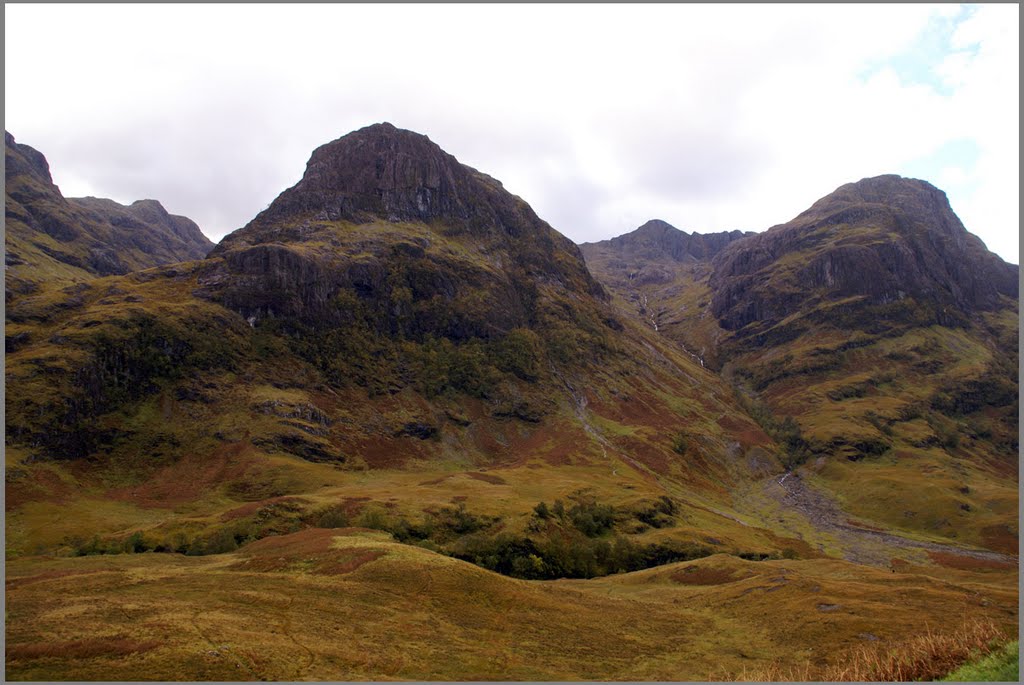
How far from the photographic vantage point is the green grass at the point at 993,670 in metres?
26.6

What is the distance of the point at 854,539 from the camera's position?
161 meters

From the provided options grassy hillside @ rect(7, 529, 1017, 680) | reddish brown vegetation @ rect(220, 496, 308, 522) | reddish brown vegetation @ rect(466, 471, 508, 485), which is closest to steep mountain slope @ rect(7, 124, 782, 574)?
reddish brown vegetation @ rect(220, 496, 308, 522)

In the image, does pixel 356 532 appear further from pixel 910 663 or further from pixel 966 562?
pixel 966 562

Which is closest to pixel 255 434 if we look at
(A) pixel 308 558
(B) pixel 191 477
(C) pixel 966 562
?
(B) pixel 191 477

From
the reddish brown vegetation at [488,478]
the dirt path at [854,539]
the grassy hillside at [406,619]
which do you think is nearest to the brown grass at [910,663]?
the grassy hillside at [406,619]

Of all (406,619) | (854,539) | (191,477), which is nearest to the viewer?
(406,619)

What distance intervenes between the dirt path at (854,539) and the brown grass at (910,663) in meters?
118

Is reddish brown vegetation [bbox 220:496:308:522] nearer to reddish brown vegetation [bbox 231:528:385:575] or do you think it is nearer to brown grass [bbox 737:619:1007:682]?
reddish brown vegetation [bbox 231:528:385:575]

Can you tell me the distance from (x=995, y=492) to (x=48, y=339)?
276719mm

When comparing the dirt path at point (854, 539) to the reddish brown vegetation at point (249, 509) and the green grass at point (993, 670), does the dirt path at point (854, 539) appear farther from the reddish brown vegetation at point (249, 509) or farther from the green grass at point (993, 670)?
the reddish brown vegetation at point (249, 509)

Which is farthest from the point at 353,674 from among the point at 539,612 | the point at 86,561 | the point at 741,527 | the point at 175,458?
the point at 741,527

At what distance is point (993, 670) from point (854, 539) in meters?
157

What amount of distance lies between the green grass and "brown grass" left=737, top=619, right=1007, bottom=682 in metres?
2.09

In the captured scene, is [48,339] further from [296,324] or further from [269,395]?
[296,324]
